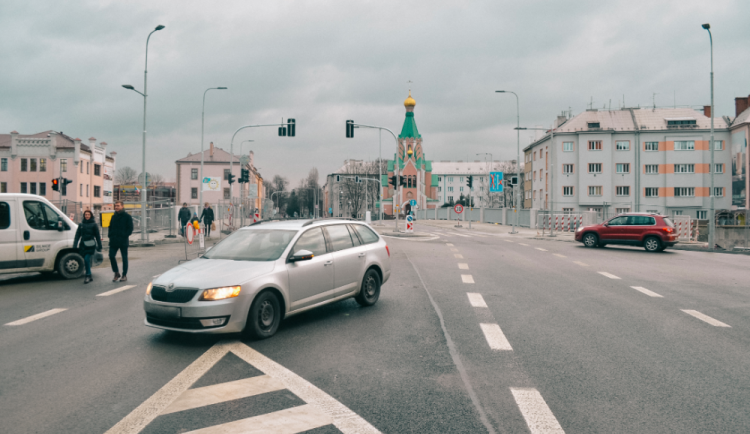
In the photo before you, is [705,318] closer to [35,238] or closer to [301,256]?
[301,256]

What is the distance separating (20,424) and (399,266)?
11.2 meters

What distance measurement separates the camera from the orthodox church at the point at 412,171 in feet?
315

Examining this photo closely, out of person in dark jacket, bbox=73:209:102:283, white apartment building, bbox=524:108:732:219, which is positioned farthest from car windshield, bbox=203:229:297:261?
white apartment building, bbox=524:108:732:219

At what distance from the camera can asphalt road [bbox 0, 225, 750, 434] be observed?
399 centimetres

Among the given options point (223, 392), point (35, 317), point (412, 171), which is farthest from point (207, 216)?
point (412, 171)

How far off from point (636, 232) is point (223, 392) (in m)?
21.1

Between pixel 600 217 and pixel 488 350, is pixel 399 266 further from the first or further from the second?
pixel 600 217

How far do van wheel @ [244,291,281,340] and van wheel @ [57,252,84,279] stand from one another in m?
8.02

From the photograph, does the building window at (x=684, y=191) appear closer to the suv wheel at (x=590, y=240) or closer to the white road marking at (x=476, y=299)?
the suv wheel at (x=590, y=240)

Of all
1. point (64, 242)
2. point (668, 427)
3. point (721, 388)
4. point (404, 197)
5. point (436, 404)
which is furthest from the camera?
point (404, 197)

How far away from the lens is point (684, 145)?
61406 mm

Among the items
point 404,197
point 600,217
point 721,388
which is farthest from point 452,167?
point 721,388

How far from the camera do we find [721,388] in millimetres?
4648

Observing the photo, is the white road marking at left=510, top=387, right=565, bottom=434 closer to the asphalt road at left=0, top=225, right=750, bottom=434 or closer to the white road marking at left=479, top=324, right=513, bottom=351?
the asphalt road at left=0, top=225, right=750, bottom=434
